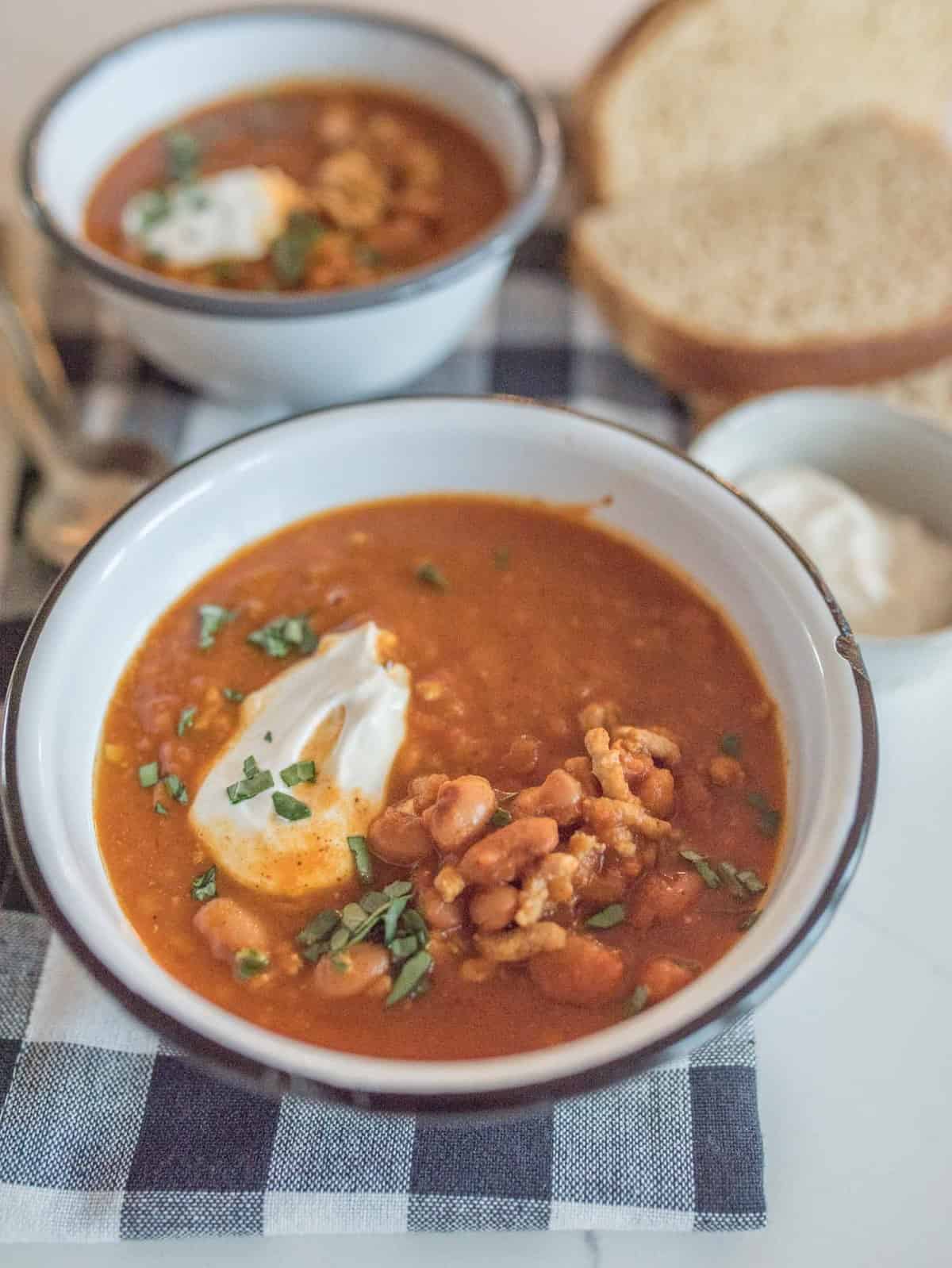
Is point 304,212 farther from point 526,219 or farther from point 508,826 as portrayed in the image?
point 508,826

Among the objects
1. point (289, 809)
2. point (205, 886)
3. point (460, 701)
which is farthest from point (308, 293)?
point (205, 886)

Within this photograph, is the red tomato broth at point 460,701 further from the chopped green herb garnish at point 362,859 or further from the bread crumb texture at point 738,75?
the bread crumb texture at point 738,75

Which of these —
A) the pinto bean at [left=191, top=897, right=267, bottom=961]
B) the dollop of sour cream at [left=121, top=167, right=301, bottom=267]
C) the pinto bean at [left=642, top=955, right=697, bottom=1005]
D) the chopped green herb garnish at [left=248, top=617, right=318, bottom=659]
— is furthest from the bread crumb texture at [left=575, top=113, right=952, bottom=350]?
the pinto bean at [left=191, top=897, right=267, bottom=961]

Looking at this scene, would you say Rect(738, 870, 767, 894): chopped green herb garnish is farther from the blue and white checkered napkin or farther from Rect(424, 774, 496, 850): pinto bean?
Rect(424, 774, 496, 850): pinto bean

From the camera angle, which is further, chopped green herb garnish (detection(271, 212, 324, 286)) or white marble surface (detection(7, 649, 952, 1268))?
chopped green herb garnish (detection(271, 212, 324, 286))

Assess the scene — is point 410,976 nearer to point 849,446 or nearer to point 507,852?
point 507,852

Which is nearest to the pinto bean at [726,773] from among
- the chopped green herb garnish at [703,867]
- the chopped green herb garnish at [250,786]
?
the chopped green herb garnish at [703,867]
